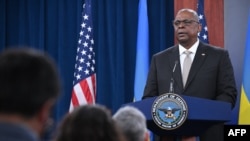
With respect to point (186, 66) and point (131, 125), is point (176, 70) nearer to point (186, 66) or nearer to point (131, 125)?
point (186, 66)

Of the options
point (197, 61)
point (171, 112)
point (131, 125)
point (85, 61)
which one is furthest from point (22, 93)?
point (85, 61)

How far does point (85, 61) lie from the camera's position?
7125 millimetres

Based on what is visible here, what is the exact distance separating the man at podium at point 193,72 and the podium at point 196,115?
14.8 inches

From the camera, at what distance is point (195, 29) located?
4.53 metres

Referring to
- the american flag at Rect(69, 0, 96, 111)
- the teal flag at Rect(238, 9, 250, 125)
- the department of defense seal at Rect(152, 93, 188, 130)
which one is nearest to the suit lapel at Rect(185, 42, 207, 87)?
the department of defense seal at Rect(152, 93, 188, 130)

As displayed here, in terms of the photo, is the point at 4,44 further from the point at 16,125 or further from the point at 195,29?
the point at 16,125

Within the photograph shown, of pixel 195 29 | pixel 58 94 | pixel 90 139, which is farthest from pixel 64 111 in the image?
pixel 58 94

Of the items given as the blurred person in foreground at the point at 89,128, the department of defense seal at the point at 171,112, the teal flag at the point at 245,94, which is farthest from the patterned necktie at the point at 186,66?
the blurred person in foreground at the point at 89,128

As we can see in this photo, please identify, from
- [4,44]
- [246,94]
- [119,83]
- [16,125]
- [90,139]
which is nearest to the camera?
[16,125]

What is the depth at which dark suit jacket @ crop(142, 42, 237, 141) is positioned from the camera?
13.5 ft

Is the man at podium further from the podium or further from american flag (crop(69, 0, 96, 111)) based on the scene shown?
american flag (crop(69, 0, 96, 111))

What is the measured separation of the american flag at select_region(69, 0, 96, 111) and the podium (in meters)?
3.37

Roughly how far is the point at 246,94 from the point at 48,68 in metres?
5.22

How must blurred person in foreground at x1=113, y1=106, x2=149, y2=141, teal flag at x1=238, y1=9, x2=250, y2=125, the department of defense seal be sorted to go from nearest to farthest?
blurred person in foreground at x1=113, y1=106, x2=149, y2=141 → the department of defense seal → teal flag at x1=238, y1=9, x2=250, y2=125
